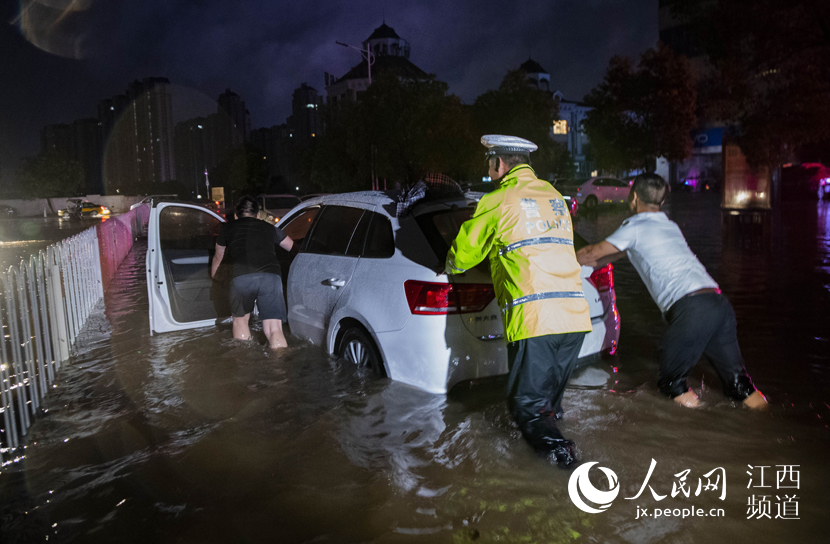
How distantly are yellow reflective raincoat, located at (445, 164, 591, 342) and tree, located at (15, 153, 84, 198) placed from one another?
78.3 m

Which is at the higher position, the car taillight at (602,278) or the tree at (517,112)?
the tree at (517,112)

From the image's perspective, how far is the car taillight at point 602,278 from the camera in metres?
4.49

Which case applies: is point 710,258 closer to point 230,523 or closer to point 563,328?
point 563,328

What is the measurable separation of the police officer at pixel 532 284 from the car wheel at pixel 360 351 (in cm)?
119

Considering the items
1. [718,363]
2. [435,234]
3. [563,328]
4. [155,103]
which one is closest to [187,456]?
[435,234]

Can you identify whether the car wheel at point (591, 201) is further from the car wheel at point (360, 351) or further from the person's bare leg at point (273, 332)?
the car wheel at point (360, 351)

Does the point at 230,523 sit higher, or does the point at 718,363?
the point at 718,363

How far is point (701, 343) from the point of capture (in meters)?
3.89

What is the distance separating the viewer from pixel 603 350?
4512mm

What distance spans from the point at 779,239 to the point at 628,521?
15081 millimetres

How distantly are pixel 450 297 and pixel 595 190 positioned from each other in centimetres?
3013

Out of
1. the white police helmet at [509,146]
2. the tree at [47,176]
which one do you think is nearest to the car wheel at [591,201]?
the white police helmet at [509,146]

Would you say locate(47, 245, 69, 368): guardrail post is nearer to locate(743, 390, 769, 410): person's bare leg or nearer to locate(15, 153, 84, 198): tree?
locate(743, 390, 769, 410): person's bare leg
